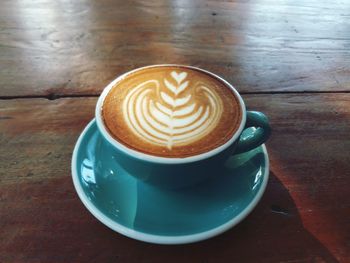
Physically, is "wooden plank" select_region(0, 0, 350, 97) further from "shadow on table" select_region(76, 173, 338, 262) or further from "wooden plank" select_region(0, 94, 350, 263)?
"shadow on table" select_region(76, 173, 338, 262)

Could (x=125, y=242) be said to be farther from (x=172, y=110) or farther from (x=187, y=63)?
(x=187, y=63)

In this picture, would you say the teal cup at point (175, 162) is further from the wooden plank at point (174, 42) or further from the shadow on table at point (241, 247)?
the wooden plank at point (174, 42)

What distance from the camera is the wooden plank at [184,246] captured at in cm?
42

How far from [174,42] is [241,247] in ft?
1.67

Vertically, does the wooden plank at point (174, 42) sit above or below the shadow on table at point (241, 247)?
above

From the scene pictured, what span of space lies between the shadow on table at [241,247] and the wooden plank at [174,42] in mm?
297

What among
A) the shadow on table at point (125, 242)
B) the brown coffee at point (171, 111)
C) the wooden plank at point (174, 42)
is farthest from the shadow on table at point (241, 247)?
the wooden plank at point (174, 42)

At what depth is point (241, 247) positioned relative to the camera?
43cm

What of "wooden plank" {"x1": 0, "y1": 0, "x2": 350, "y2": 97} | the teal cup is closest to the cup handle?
the teal cup

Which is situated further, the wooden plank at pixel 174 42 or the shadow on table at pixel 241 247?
the wooden plank at pixel 174 42

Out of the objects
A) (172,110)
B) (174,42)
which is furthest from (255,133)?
(174,42)

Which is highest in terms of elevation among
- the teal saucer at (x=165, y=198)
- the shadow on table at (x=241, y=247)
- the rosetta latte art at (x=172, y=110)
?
the rosetta latte art at (x=172, y=110)

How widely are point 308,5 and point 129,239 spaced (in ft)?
2.81

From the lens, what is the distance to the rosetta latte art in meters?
0.46
